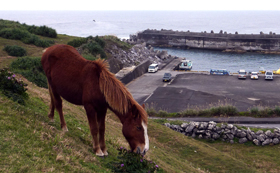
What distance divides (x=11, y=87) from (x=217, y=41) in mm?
100294

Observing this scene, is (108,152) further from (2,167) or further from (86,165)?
(2,167)

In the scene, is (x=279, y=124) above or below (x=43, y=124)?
below

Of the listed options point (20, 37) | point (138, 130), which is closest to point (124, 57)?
point (20, 37)

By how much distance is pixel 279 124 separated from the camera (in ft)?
83.4

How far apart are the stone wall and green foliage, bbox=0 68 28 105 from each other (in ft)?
44.3

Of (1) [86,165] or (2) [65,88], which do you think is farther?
(2) [65,88]

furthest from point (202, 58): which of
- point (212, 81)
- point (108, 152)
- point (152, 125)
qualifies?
point (108, 152)

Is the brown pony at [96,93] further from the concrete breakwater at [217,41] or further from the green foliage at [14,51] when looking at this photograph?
the concrete breakwater at [217,41]

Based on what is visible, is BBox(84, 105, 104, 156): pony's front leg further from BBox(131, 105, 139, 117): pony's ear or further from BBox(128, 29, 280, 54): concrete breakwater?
BBox(128, 29, 280, 54): concrete breakwater

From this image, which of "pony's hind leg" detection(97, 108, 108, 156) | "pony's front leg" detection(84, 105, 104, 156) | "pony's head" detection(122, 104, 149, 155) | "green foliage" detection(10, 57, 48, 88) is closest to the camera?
"pony's head" detection(122, 104, 149, 155)

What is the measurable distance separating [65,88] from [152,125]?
11693 millimetres

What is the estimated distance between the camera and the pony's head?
7199 millimetres

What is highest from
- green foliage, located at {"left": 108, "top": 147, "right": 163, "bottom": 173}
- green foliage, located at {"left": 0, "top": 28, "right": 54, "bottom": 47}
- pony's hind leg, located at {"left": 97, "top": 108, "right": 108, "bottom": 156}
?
green foliage, located at {"left": 0, "top": 28, "right": 54, "bottom": 47}

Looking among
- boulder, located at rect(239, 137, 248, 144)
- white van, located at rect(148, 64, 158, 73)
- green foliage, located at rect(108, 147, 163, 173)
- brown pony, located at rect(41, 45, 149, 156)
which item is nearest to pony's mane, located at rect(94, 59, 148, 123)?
brown pony, located at rect(41, 45, 149, 156)
